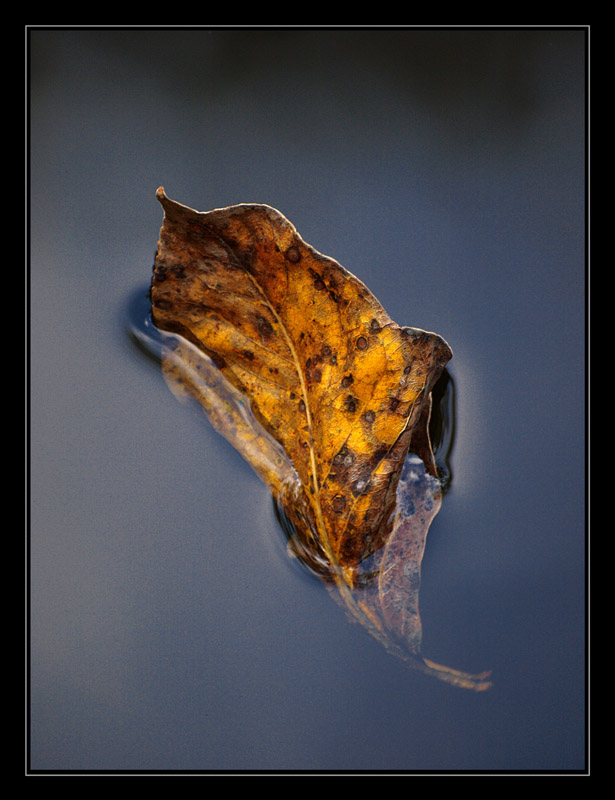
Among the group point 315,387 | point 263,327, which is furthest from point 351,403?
point 263,327

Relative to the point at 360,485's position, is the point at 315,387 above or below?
above

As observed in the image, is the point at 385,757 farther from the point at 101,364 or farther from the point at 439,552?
the point at 101,364

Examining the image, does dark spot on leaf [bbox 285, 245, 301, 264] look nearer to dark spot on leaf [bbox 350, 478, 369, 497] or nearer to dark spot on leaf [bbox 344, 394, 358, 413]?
dark spot on leaf [bbox 344, 394, 358, 413]

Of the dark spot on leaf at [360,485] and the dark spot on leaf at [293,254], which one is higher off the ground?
the dark spot on leaf at [293,254]

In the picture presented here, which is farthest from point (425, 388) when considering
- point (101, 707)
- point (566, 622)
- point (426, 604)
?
point (101, 707)

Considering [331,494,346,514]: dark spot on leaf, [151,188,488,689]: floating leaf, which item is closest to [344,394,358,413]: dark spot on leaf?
[151,188,488,689]: floating leaf

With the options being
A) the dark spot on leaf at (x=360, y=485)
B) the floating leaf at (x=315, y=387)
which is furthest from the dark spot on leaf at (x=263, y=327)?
the dark spot on leaf at (x=360, y=485)

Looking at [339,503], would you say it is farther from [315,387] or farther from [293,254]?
[293,254]

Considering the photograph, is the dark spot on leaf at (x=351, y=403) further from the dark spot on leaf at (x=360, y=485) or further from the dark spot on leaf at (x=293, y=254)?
the dark spot on leaf at (x=293, y=254)

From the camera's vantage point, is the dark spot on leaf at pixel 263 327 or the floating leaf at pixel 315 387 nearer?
the floating leaf at pixel 315 387
